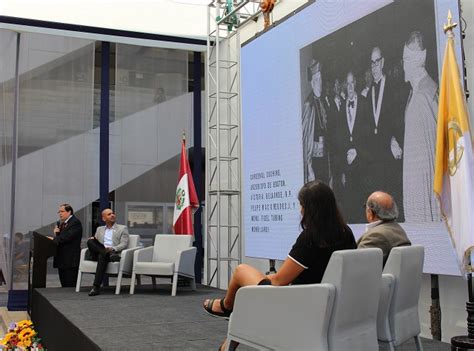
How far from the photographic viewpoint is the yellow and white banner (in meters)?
3.41

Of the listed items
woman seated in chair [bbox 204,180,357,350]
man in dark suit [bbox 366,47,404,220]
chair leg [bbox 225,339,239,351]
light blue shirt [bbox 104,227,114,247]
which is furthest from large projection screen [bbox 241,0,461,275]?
chair leg [bbox 225,339,239,351]

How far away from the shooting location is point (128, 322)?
4281mm

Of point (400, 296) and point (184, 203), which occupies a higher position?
point (184, 203)

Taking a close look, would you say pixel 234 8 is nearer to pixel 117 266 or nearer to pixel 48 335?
pixel 117 266

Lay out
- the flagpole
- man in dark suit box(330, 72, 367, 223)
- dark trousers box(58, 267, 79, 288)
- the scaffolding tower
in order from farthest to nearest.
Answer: the scaffolding tower → dark trousers box(58, 267, 79, 288) → man in dark suit box(330, 72, 367, 223) → the flagpole

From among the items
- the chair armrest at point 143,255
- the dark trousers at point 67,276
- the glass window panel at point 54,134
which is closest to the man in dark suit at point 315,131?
the chair armrest at point 143,255

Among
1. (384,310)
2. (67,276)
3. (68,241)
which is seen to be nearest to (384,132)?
(384,310)

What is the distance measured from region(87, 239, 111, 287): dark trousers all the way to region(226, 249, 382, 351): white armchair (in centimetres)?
393

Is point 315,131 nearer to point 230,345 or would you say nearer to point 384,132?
point 384,132

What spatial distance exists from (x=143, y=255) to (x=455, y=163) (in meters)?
3.89

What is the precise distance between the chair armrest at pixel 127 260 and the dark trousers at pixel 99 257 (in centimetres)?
16

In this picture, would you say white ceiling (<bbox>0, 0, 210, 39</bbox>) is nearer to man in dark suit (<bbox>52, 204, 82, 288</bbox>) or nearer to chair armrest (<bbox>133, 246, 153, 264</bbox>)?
man in dark suit (<bbox>52, 204, 82, 288</bbox>)

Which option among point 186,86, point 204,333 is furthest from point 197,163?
point 204,333

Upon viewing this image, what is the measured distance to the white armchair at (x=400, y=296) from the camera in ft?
8.74
